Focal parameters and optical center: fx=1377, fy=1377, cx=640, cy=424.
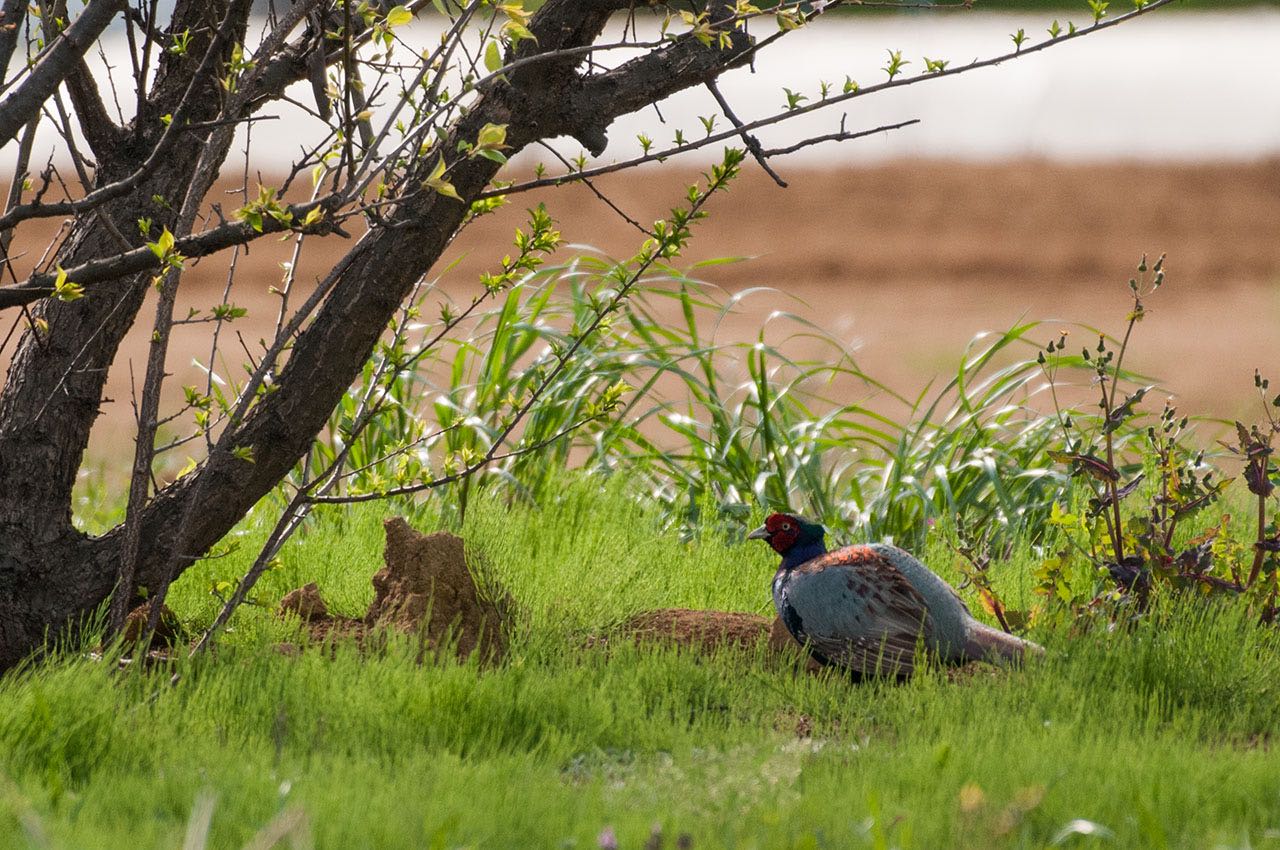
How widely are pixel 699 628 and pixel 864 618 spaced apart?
1.68ft

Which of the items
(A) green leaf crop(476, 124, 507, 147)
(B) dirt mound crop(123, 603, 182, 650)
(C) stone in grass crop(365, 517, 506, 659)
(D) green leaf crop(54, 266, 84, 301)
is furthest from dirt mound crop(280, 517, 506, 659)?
(A) green leaf crop(476, 124, 507, 147)

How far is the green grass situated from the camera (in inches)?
88.6

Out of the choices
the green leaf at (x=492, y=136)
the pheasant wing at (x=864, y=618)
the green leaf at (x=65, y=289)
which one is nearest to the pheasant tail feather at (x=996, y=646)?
the pheasant wing at (x=864, y=618)

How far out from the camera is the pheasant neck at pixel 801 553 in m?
3.85

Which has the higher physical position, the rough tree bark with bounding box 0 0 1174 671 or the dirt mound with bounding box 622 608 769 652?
the rough tree bark with bounding box 0 0 1174 671

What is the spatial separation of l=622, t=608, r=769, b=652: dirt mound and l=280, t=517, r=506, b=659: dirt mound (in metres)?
0.42

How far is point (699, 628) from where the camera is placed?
3.82m

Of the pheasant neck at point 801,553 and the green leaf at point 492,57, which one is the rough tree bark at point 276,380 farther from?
the pheasant neck at point 801,553

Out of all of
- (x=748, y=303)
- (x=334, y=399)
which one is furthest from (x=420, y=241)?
(x=748, y=303)

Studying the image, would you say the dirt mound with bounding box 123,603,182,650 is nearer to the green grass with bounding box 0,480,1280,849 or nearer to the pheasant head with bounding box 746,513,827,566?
the green grass with bounding box 0,480,1280,849

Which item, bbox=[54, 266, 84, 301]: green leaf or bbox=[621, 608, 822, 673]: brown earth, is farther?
bbox=[621, 608, 822, 673]: brown earth

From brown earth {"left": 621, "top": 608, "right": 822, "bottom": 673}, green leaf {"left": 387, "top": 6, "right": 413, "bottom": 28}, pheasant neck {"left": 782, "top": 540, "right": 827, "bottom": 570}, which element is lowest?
brown earth {"left": 621, "top": 608, "right": 822, "bottom": 673}

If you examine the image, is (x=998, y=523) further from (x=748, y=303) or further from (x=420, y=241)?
(x=748, y=303)

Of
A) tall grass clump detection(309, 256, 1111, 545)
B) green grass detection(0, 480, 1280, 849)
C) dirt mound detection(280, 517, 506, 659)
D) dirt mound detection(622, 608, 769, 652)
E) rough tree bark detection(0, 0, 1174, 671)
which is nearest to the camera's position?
green grass detection(0, 480, 1280, 849)
